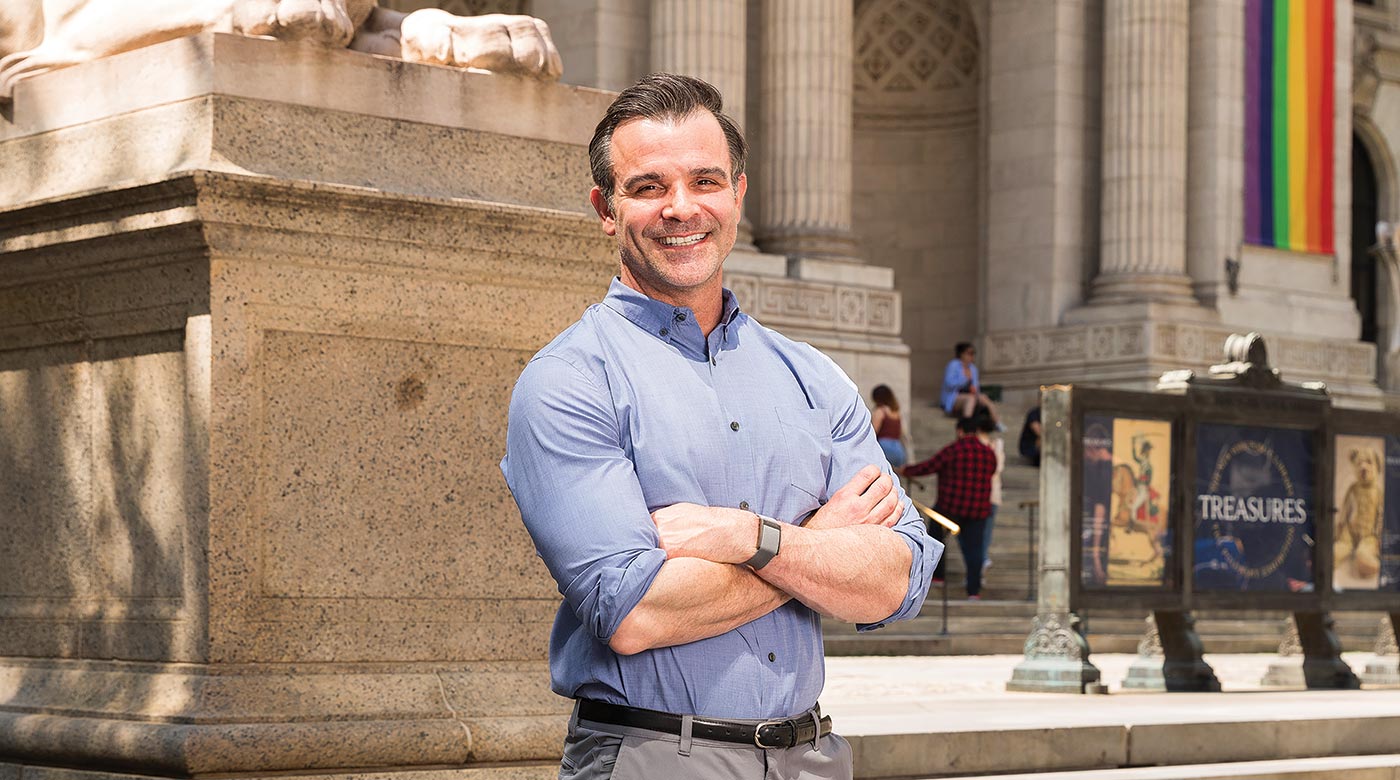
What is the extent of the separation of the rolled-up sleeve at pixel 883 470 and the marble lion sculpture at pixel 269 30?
2.33 metres

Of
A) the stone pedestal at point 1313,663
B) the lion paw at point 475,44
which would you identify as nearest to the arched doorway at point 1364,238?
the stone pedestal at point 1313,663

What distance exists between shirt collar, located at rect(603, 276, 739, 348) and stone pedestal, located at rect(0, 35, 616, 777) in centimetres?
194

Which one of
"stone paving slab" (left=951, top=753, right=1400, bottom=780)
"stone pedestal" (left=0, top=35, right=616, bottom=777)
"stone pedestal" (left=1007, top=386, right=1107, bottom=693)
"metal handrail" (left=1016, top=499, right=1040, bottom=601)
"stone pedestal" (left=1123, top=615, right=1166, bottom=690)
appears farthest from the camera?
Answer: "metal handrail" (left=1016, top=499, right=1040, bottom=601)

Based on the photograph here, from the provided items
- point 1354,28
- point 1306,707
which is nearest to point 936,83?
point 1354,28

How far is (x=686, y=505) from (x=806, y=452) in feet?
0.95

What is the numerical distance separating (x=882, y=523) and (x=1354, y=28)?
125 ft

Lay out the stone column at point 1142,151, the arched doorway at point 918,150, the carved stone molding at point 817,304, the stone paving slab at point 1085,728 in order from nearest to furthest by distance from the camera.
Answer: the stone paving slab at point 1085,728
the carved stone molding at point 817,304
the stone column at point 1142,151
the arched doorway at point 918,150

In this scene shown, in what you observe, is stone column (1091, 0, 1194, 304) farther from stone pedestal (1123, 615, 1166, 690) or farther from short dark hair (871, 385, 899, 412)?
stone pedestal (1123, 615, 1166, 690)

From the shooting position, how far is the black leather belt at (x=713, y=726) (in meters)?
3.23

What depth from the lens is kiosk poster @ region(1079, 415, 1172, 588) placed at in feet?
40.1

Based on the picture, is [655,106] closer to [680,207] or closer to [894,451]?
[680,207]

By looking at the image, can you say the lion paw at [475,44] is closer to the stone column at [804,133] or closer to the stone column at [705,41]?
the stone column at [705,41]

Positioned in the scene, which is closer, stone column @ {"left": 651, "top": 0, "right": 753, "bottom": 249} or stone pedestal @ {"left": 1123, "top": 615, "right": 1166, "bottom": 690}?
stone pedestal @ {"left": 1123, "top": 615, "right": 1166, "bottom": 690}

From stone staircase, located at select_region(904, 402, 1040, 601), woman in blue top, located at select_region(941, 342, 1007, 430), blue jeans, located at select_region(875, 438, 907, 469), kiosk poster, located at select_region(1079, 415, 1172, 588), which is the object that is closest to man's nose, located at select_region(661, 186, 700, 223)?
kiosk poster, located at select_region(1079, 415, 1172, 588)
